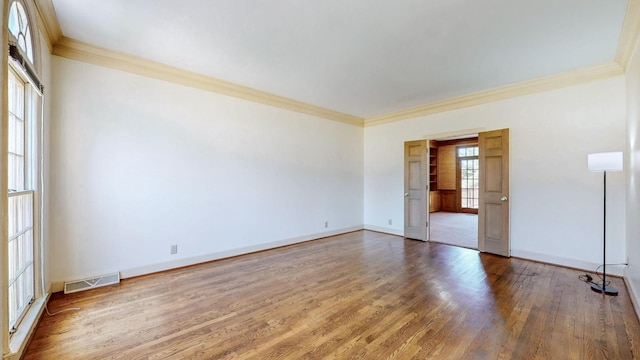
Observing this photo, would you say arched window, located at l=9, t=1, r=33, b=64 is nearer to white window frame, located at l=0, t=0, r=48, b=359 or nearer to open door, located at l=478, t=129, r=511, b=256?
white window frame, located at l=0, t=0, r=48, b=359

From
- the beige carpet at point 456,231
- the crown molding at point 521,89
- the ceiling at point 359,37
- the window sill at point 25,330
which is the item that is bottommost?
the beige carpet at point 456,231

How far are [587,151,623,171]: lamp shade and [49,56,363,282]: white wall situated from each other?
14.0 feet

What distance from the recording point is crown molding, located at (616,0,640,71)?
7.85ft

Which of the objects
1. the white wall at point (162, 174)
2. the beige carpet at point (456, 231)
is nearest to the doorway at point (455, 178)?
the beige carpet at point (456, 231)

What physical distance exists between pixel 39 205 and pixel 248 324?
92.8 inches

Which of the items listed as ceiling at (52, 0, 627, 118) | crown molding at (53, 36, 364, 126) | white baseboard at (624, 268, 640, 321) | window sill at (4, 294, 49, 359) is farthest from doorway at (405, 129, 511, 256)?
window sill at (4, 294, 49, 359)

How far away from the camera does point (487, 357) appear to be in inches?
75.5

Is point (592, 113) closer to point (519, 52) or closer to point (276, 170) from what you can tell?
point (519, 52)

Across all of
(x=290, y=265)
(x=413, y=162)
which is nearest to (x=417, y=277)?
(x=290, y=265)

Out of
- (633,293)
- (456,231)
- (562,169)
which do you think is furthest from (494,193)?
(456,231)

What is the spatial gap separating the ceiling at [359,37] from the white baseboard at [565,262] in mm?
2753

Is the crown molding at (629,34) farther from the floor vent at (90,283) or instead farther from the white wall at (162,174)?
the floor vent at (90,283)

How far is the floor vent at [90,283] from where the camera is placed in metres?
2.97

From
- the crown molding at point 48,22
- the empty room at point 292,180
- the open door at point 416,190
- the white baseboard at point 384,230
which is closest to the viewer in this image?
the empty room at point 292,180
